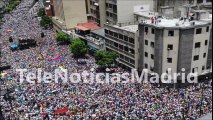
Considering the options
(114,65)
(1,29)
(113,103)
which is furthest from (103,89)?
(1,29)

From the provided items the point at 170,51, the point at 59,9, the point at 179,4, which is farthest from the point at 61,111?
the point at 59,9

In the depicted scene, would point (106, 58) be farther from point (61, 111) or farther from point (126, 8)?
point (61, 111)

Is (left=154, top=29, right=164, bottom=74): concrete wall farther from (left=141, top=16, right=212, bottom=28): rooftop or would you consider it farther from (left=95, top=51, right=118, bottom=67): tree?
(left=95, top=51, right=118, bottom=67): tree

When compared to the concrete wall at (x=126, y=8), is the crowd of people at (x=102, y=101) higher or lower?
lower

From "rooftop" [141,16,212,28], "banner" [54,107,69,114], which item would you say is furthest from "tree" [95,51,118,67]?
"banner" [54,107,69,114]

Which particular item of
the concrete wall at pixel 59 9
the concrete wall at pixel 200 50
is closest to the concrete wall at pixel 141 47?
the concrete wall at pixel 200 50

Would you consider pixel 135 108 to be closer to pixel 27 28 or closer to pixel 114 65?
pixel 114 65

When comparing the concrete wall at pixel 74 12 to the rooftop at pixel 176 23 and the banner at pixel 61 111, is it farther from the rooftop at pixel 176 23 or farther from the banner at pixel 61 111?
the banner at pixel 61 111
